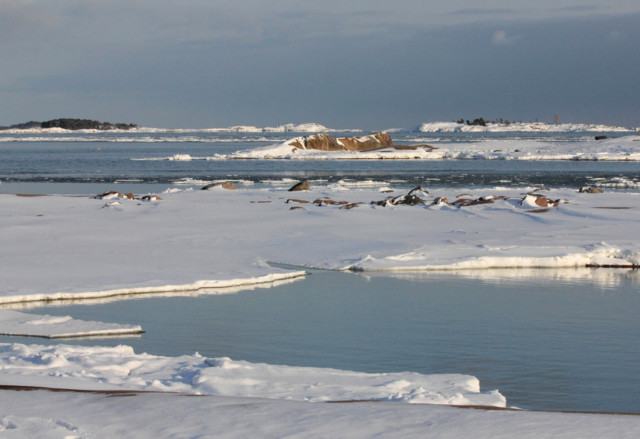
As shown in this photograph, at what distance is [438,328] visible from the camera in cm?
1018

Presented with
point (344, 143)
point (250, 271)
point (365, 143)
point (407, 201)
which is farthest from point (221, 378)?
point (365, 143)

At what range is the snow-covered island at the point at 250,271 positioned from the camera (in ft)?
18.1

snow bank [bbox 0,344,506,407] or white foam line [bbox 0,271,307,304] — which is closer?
snow bank [bbox 0,344,506,407]

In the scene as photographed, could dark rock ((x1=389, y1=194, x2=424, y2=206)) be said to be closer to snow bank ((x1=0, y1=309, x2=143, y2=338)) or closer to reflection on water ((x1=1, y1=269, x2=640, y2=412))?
reflection on water ((x1=1, y1=269, x2=640, y2=412))

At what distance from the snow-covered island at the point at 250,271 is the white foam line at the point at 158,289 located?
20mm

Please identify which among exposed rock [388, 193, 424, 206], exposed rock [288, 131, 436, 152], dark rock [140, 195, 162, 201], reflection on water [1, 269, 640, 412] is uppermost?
exposed rock [288, 131, 436, 152]

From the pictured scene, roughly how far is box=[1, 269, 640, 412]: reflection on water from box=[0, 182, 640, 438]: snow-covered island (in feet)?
1.99

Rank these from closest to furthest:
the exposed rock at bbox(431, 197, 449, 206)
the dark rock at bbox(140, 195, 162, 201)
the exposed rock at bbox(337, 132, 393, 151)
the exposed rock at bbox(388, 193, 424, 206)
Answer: the exposed rock at bbox(431, 197, 449, 206) < the exposed rock at bbox(388, 193, 424, 206) < the dark rock at bbox(140, 195, 162, 201) < the exposed rock at bbox(337, 132, 393, 151)

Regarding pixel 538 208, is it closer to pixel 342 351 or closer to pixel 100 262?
pixel 100 262

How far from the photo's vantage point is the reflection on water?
823 centimetres

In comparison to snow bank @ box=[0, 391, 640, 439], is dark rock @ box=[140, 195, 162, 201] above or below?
above

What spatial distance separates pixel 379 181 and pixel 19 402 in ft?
103

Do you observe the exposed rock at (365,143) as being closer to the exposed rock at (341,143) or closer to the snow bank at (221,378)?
the exposed rock at (341,143)

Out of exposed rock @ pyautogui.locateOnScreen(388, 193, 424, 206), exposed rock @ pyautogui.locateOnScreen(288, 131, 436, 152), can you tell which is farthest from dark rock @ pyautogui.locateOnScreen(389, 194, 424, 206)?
exposed rock @ pyautogui.locateOnScreen(288, 131, 436, 152)
